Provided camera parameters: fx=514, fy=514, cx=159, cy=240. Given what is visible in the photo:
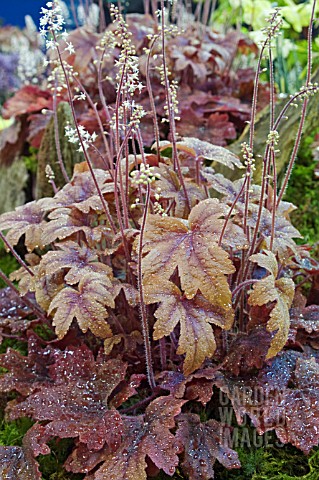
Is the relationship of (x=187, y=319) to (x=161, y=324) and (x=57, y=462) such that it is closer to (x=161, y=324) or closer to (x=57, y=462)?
(x=161, y=324)

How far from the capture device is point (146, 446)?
1.48m

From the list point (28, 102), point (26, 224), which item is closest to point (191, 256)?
point (26, 224)

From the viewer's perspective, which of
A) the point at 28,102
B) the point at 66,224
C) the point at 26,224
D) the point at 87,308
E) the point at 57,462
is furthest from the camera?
the point at 28,102

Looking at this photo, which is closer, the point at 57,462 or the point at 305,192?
the point at 57,462

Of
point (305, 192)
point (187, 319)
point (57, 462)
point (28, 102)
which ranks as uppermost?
point (28, 102)

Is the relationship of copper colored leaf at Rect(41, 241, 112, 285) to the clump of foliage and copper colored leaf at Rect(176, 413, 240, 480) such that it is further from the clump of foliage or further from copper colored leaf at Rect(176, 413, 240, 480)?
copper colored leaf at Rect(176, 413, 240, 480)

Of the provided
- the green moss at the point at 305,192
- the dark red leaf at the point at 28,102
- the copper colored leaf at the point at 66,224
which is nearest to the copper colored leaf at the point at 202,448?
the copper colored leaf at the point at 66,224

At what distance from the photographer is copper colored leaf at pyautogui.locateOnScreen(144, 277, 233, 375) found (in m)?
1.51

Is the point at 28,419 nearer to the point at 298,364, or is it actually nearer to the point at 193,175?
the point at 298,364

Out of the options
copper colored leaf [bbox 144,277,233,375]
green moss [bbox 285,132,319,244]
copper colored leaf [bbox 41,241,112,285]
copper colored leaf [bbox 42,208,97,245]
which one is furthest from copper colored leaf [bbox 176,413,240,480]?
green moss [bbox 285,132,319,244]

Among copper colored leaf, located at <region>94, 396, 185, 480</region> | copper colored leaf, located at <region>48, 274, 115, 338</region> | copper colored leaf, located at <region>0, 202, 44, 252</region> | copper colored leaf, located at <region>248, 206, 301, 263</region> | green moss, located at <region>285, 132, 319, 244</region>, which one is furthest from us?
green moss, located at <region>285, 132, 319, 244</region>

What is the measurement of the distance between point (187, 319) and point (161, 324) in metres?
0.08

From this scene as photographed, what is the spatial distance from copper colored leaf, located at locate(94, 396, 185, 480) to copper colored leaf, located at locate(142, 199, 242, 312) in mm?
373

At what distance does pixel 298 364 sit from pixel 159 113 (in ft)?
5.83
